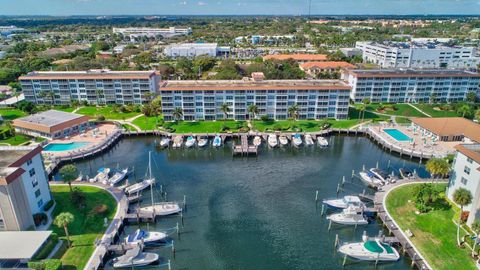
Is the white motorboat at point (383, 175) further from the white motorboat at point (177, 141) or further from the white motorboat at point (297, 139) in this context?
the white motorboat at point (177, 141)

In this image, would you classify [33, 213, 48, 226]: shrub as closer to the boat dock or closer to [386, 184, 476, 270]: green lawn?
the boat dock

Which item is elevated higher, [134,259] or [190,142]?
[190,142]

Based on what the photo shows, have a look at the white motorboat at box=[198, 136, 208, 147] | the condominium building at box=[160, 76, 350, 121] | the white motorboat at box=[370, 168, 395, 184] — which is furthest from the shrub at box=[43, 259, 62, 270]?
the condominium building at box=[160, 76, 350, 121]

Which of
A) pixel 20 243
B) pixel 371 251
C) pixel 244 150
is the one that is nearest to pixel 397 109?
pixel 244 150

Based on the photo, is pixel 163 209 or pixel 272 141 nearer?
pixel 163 209

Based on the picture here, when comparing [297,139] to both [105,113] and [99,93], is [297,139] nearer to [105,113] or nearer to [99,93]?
[105,113]

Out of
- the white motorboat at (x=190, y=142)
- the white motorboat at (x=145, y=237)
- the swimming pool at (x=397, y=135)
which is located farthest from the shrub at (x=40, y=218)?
the swimming pool at (x=397, y=135)

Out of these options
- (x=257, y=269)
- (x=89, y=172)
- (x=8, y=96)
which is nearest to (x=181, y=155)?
(x=89, y=172)
